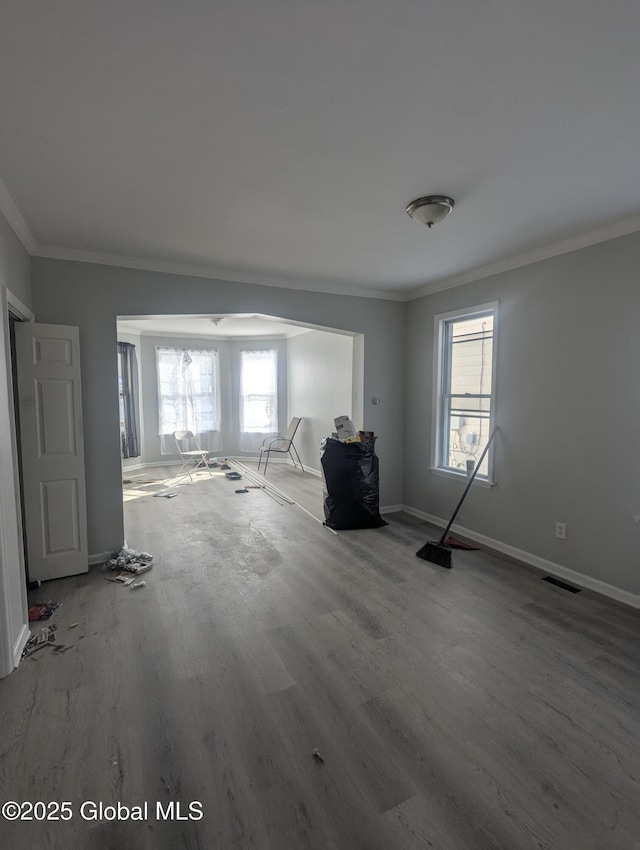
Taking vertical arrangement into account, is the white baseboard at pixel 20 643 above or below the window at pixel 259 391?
below

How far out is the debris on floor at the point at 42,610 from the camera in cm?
256

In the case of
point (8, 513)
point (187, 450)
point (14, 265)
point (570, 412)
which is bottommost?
point (187, 450)

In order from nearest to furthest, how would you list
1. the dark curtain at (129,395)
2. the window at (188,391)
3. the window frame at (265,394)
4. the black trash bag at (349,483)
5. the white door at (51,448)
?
the white door at (51,448), the black trash bag at (349,483), the dark curtain at (129,395), the window at (188,391), the window frame at (265,394)

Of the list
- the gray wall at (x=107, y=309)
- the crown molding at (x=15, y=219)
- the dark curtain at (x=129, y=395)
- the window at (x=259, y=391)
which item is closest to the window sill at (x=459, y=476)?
the gray wall at (x=107, y=309)

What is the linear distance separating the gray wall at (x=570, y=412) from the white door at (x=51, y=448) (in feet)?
11.2

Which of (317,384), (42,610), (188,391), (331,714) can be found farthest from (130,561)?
(188,391)

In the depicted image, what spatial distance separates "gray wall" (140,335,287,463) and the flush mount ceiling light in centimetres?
545

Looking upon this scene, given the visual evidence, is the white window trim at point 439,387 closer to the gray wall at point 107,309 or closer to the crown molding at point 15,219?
the gray wall at point 107,309

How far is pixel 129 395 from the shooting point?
22.0ft

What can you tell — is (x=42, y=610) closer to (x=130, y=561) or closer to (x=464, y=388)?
(x=130, y=561)

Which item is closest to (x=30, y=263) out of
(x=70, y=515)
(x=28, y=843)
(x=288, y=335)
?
(x=70, y=515)

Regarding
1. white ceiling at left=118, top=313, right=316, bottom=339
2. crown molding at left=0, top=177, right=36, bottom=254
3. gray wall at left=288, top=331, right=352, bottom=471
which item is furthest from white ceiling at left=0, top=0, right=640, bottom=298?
white ceiling at left=118, top=313, right=316, bottom=339

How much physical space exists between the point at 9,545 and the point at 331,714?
6.09 feet

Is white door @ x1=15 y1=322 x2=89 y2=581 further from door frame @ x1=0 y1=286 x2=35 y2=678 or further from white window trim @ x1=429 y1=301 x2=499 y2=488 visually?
white window trim @ x1=429 y1=301 x2=499 y2=488
